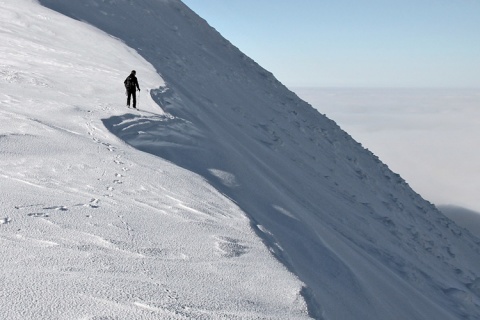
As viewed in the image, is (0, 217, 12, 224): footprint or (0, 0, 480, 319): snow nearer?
(0, 0, 480, 319): snow

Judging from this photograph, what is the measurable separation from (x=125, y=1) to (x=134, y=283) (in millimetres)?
30213

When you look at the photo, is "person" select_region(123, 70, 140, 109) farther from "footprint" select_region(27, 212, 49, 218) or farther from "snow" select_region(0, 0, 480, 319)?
"footprint" select_region(27, 212, 49, 218)

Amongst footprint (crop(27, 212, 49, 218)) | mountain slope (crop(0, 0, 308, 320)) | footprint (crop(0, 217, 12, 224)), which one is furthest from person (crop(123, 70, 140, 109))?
footprint (crop(0, 217, 12, 224))

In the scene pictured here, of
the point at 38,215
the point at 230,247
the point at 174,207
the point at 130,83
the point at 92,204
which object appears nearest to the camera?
the point at 38,215

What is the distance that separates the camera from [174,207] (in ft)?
24.8

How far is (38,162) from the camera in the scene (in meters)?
8.30

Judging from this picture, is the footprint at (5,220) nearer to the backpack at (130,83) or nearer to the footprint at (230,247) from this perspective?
the footprint at (230,247)

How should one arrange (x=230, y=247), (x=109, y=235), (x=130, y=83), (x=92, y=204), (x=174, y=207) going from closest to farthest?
(x=109, y=235) < (x=230, y=247) < (x=92, y=204) < (x=174, y=207) < (x=130, y=83)

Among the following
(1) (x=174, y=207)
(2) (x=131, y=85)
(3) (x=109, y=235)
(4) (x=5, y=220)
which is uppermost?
(2) (x=131, y=85)

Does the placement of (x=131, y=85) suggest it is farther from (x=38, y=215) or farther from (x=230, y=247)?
(x=230, y=247)

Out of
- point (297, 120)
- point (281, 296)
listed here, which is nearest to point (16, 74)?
point (281, 296)

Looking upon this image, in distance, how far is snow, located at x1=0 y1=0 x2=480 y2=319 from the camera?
4973 millimetres

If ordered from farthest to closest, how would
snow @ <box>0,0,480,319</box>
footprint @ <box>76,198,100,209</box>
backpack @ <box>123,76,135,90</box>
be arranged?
backpack @ <box>123,76,135,90</box>, footprint @ <box>76,198,100,209</box>, snow @ <box>0,0,480,319</box>

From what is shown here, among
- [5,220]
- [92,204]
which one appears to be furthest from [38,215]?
[92,204]
